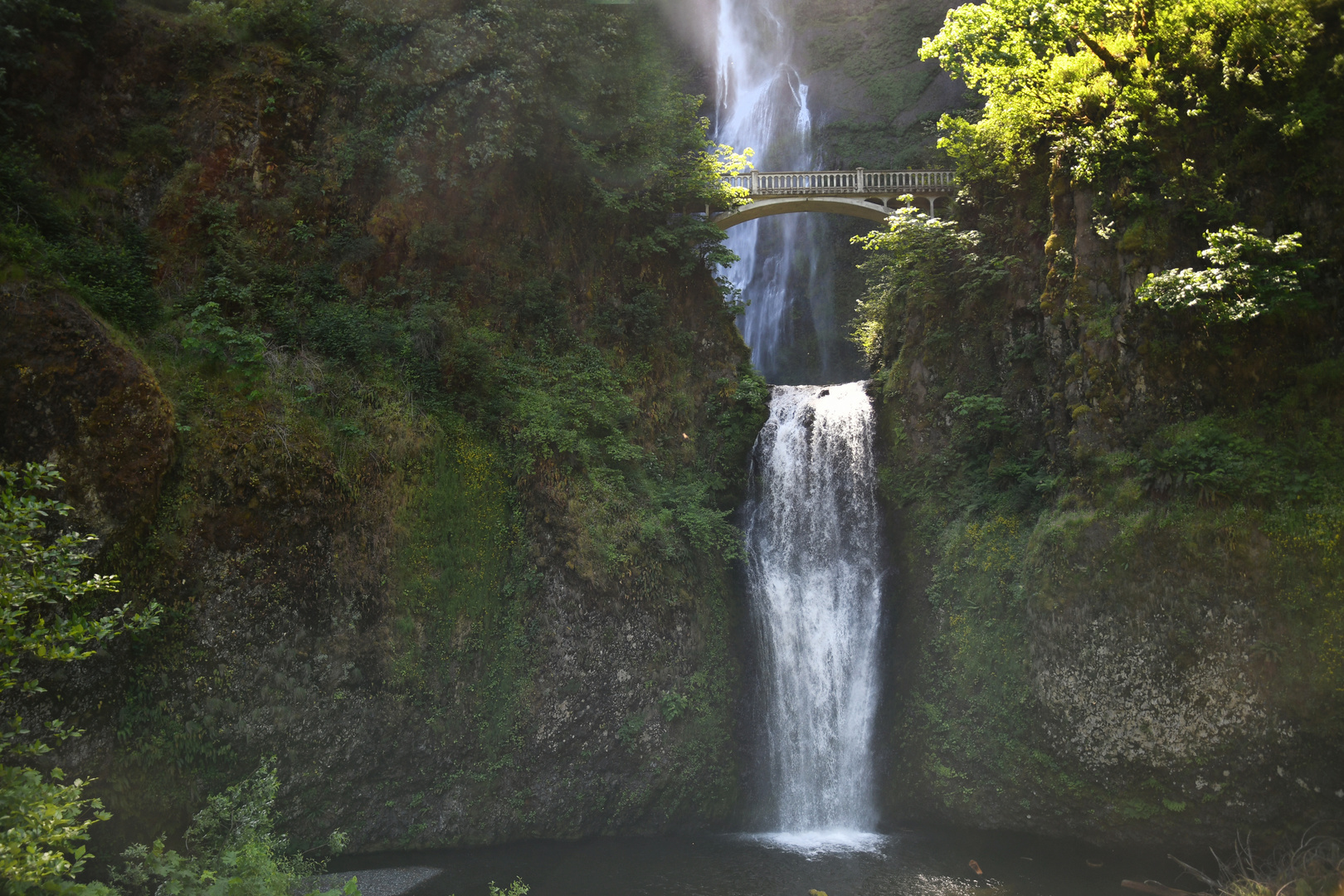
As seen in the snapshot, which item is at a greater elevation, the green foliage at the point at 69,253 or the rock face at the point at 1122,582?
the green foliage at the point at 69,253

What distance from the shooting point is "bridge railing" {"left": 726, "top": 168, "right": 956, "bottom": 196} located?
20.8 metres

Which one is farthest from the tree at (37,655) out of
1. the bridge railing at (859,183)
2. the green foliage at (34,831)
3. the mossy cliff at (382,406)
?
the bridge railing at (859,183)

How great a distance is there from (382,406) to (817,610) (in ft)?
31.3

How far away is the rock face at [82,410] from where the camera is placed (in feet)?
31.8

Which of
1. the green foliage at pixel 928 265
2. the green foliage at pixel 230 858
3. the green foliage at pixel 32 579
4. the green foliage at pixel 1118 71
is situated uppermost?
the green foliage at pixel 1118 71

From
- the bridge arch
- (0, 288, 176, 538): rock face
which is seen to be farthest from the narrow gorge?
the bridge arch

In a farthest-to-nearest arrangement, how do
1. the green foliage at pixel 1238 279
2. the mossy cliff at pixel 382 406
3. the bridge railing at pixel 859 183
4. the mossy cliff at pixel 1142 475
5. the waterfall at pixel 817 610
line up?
the bridge railing at pixel 859 183 < the waterfall at pixel 817 610 < the mossy cliff at pixel 1142 475 < the green foliage at pixel 1238 279 < the mossy cliff at pixel 382 406

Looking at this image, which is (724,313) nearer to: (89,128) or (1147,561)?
(1147,561)

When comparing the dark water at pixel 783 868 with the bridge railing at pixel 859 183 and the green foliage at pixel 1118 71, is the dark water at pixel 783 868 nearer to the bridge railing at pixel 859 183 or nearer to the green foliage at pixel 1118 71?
the green foliage at pixel 1118 71

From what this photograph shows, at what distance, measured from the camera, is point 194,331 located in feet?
40.6

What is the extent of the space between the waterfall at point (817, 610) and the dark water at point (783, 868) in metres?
1.22

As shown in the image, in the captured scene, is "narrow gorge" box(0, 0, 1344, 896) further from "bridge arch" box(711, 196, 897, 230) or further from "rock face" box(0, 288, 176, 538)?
"bridge arch" box(711, 196, 897, 230)

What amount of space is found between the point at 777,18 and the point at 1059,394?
26.9 metres

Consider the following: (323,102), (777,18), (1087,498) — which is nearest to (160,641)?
(323,102)
